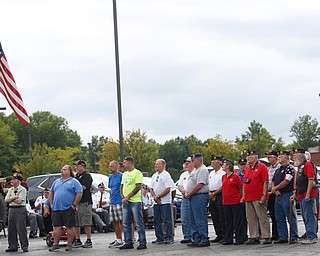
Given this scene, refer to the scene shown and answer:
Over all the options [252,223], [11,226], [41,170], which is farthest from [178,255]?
[41,170]

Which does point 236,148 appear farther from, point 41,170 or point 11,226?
point 11,226

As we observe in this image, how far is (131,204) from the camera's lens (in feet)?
54.7

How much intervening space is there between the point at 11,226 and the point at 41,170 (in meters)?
54.4

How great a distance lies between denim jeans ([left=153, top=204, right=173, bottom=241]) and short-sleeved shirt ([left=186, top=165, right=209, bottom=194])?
1.12 meters

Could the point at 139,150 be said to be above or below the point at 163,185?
above

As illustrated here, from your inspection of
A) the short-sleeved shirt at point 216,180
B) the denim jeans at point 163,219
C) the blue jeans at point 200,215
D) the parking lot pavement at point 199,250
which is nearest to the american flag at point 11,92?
the parking lot pavement at point 199,250

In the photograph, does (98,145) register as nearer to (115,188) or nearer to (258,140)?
(258,140)

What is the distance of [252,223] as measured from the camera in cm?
1614

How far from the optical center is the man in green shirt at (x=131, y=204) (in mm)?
16547

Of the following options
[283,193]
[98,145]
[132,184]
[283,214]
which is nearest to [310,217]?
[283,214]

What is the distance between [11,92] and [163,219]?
14.3 ft

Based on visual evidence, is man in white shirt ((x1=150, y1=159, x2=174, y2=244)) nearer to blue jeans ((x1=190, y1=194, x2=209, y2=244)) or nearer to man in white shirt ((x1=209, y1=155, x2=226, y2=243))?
man in white shirt ((x1=209, y1=155, x2=226, y2=243))

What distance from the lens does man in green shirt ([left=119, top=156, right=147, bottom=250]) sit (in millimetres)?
16547

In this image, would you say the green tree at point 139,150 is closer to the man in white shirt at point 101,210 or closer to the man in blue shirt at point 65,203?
the man in white shirt at point 101,210
